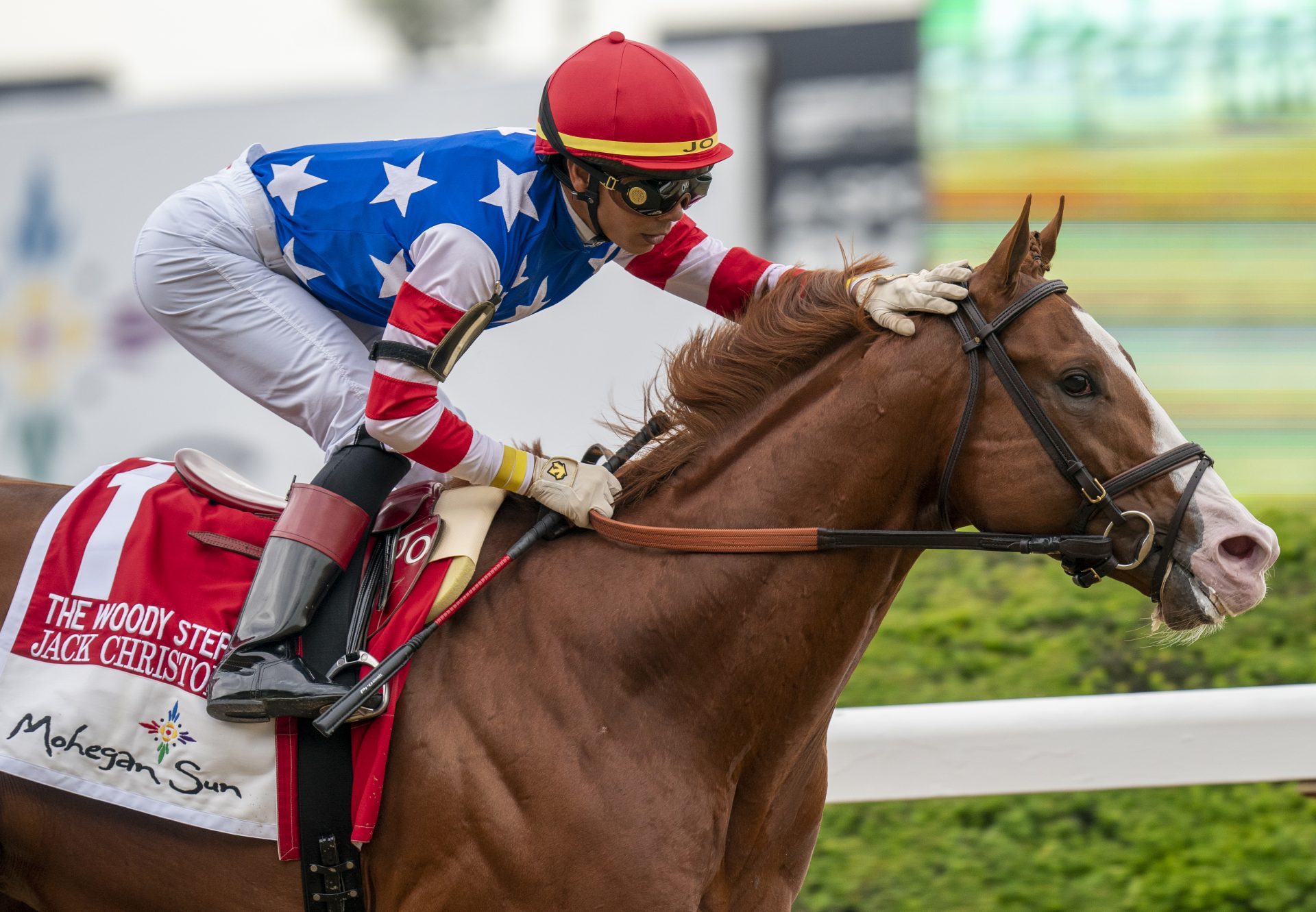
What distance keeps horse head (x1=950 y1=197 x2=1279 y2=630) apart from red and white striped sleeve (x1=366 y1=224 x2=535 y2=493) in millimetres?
955

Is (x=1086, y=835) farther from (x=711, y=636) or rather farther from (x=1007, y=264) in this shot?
(x=1007, y=264)

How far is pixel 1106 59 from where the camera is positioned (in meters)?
6.61

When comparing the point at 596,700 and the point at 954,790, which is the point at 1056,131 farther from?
the point at 596,700

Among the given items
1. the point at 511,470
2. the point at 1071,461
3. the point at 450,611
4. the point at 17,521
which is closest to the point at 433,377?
the point at 511,470

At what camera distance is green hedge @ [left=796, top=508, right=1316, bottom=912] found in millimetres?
4277

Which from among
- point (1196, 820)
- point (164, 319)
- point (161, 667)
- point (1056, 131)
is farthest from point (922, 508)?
point (1056, 131)

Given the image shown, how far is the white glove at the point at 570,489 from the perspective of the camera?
8.97ft

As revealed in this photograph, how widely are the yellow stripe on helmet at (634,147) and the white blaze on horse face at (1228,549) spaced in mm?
1018

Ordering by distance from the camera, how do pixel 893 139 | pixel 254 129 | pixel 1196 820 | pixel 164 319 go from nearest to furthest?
pixel 164 319 → pixel 1196 820 → pixel 893 139 → pixel 254 129

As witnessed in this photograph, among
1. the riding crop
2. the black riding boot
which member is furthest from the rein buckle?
the black riding boot

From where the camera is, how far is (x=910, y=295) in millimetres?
2615

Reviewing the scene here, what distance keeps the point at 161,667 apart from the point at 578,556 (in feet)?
2.90

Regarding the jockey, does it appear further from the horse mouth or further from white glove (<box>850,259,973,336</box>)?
the horse mouth

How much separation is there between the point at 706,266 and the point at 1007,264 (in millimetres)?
967
